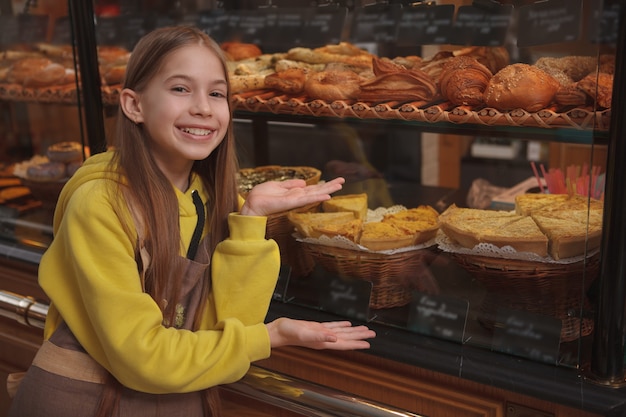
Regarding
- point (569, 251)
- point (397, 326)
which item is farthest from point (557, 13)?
point (397, 326)

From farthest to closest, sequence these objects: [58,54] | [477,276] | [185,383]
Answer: [58,54]
[477,276]
[185,383]

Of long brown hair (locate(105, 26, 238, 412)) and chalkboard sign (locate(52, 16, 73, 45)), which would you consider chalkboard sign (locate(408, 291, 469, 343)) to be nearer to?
long brown hair (locate(105, 26, 238, 412))

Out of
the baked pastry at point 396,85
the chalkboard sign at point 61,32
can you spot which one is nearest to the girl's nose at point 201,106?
the baked pastry at point 396,85

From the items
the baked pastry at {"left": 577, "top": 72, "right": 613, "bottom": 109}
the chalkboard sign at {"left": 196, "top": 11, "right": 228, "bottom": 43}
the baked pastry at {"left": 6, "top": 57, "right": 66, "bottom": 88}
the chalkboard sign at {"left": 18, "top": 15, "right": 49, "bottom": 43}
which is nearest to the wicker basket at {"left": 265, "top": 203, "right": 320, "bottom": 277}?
the chalkboard sign at {"left": 196, "top": 11, "right": 228, "bottom": 43}

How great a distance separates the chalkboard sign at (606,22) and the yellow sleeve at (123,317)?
68 centimetres

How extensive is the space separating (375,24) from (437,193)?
0.60 m

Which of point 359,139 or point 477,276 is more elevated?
point 359,139

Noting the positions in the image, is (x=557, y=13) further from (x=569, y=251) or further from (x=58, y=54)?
(x=58, y=54)

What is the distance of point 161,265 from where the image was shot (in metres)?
1.28

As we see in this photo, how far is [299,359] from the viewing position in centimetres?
166

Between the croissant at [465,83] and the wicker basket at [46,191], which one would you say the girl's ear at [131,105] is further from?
the wicker basket at [46,191]

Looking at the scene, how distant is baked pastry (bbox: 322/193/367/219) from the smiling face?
571 mm

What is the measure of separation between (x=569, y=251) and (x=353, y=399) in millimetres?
527

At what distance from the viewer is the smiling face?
1271mm
